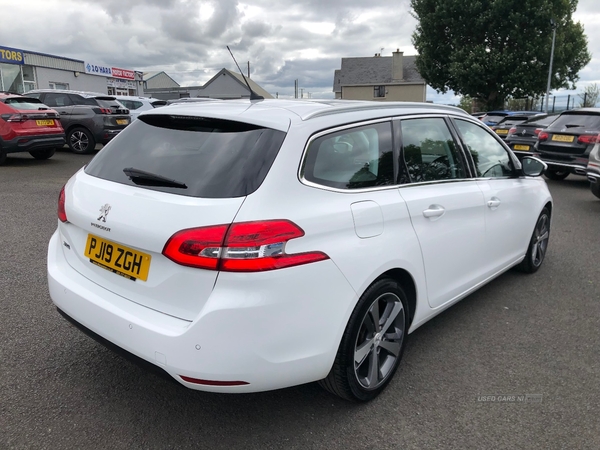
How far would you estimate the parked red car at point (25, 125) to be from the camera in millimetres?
10578

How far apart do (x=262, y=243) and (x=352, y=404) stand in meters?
1.19

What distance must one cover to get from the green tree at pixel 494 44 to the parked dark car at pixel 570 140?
65.1ft

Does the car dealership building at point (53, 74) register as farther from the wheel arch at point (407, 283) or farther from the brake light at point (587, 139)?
the wheel arch at point (407, 283)

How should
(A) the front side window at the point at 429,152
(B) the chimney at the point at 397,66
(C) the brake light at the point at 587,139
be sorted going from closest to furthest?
1. (A) the front side window at the point at 429,152
2. (C) the brake light at the point at 587,139
3. (B) the chimney at the point at 397,66

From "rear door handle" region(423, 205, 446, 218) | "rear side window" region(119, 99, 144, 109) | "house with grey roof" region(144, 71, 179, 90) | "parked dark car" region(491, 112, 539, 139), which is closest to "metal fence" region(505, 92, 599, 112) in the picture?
"parked dark car" region(491, 112, 539, 139)

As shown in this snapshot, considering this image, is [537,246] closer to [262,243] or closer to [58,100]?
[262,243]

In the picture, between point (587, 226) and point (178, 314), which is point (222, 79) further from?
point (178, 314)

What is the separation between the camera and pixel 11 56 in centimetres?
2477

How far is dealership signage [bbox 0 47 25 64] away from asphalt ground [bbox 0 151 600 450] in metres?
24.9

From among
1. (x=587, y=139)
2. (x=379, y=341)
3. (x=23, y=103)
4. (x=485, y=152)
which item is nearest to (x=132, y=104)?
(x=23, y=103)

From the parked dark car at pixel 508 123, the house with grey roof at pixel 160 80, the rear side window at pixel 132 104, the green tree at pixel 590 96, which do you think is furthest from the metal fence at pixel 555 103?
the house with grey roof at pixel 160 80

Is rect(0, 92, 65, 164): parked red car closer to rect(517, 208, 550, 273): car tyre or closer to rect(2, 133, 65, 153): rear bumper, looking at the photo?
rect(2, 133, 65, 153): rear bumper

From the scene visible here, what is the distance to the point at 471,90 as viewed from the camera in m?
30.5

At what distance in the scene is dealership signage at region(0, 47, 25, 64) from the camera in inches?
950
